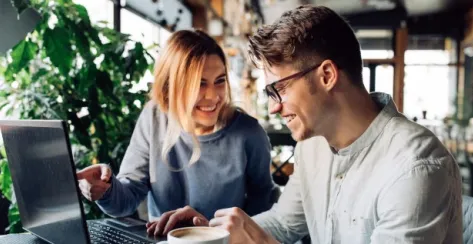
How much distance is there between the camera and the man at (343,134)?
0.94 meters

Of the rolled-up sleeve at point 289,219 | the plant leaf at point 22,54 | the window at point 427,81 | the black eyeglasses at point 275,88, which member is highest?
the plant leaf at point 22,54

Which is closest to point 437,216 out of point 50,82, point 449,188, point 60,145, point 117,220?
point 449,188

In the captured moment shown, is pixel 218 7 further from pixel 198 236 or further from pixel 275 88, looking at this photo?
pixel 198 236

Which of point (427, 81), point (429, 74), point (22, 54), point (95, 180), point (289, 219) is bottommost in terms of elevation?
point (427, 81)

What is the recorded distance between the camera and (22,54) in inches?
69.9

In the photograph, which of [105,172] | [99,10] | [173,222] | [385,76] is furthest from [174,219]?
[385,76]

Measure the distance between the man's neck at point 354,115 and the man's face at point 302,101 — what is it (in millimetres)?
29

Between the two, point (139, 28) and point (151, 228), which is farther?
point (139, 28)

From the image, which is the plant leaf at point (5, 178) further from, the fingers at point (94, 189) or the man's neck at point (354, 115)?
the man's neck at point (354, 115)

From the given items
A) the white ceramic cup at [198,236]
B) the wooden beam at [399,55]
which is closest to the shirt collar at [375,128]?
the white ceramic cup at [198,236]

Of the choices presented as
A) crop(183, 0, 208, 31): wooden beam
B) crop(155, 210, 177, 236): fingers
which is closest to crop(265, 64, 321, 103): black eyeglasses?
crop(155, 210, 177, 236): fingers

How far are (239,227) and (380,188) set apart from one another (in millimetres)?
279

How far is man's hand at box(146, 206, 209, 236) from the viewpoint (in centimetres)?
123

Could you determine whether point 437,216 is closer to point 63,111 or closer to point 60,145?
point 60,145
